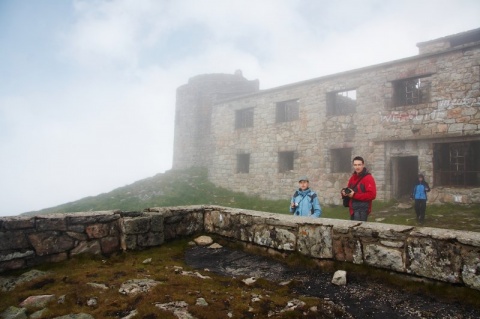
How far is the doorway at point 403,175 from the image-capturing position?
1284 centimetres

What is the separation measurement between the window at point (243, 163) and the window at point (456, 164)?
10.1 m

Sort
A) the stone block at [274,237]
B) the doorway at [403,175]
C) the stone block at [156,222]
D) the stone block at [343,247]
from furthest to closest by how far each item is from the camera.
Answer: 1. the doorway at [403,175]
2. the stone block at [156,222]
3. the stone block at [274,237]
4. the stone block at [343,247]

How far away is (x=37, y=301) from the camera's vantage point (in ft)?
8.79

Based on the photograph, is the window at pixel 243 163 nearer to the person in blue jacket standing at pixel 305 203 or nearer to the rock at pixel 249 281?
the person in blue jacket standing at pixel 305 203

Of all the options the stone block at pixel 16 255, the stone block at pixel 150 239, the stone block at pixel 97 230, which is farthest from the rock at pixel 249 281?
the stone block at pixel 16 255

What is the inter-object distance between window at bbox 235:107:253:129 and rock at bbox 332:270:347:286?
15.9 metres

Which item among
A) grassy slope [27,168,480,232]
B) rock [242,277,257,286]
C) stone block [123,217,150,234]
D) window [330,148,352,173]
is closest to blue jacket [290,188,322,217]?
rock [242,277,257,286]

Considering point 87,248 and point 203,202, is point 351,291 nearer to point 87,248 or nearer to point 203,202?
point 87,248

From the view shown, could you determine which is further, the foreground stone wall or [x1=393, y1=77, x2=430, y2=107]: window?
[x1=393, y1=77, x2=430, y2=107]: window

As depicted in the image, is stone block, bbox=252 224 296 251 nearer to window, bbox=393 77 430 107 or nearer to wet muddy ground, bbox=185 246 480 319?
wet muddy ground, bbox=185 246 480 319

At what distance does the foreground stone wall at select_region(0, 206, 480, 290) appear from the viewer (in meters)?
2.74

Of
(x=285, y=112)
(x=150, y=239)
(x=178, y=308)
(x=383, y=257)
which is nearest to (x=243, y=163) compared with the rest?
(x=285, y=112)

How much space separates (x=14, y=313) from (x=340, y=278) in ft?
9.73

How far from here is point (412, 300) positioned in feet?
8.66
